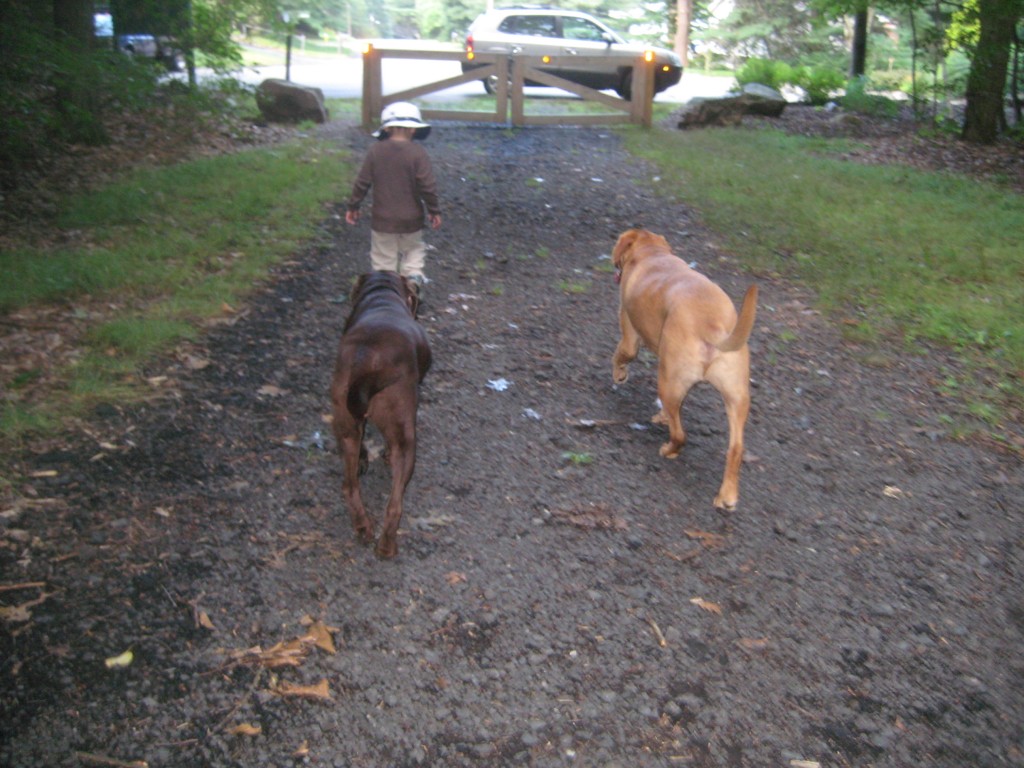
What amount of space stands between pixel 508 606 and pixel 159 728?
4.77 feet

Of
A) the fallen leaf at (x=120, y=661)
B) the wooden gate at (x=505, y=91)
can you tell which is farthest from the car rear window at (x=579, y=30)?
the fallen leaf at (x=120, y=661)

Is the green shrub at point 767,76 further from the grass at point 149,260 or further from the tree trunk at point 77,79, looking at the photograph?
the tree trunk at point 77,79

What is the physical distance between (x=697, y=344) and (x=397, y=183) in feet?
10.1

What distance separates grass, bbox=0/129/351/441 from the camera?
594cm

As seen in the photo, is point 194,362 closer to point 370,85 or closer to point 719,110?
point 370,85

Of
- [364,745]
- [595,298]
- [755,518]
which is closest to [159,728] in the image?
[364,745]

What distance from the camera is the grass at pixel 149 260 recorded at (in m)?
5.94

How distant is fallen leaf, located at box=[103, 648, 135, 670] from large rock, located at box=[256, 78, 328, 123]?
14310 mm

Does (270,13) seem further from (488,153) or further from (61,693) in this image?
(61,693)

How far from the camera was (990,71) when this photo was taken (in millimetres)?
15734

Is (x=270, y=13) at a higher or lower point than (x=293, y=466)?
higher

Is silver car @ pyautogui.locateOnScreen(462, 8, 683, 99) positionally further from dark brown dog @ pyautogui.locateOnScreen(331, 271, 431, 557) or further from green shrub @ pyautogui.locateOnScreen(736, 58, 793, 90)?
dark brown dog @ pyautogui.locateOnScreen(331, 271, 431, 557)

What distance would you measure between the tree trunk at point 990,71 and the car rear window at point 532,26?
364 inches

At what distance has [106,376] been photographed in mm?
5996
